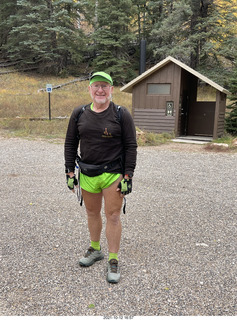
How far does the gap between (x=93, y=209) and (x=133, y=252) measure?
86 cm

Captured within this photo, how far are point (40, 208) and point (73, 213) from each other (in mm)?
637

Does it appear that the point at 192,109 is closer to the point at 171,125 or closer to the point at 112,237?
the point at 171,125

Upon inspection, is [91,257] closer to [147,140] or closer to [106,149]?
[106,149]

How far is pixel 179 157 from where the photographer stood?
9.57 m

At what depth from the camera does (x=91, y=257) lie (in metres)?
Answer: 3.11

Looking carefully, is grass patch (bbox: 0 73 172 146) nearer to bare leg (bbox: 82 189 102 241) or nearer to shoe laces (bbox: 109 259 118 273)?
bare leg (bbox: 82 189 102 241)

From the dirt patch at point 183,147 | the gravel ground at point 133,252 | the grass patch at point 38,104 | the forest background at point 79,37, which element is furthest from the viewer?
the forest background at point 79,37

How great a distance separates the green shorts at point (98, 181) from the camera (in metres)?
2.71

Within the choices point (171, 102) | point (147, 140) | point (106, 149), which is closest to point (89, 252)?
point (106, 149)

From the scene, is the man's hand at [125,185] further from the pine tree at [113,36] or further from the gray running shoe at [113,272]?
the pine tree at [113,36]

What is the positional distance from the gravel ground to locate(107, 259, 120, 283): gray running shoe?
0.19 ft

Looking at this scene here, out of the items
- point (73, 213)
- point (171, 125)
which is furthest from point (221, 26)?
point (73, 213)

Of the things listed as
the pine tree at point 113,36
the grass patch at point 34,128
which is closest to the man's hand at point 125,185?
the grass patch at point 34,128

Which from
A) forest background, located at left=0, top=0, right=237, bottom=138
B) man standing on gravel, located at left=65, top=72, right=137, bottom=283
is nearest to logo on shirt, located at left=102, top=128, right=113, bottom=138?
man standing on gravel, located at left=65, top=72, right=137, bottom=283
